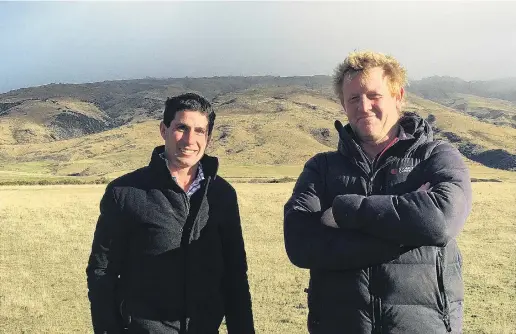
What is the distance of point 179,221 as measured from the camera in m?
4.43

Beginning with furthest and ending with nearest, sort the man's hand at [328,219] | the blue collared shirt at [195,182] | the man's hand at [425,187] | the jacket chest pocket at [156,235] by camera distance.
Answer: the blue collared shirt at [195,182] → the jacket chest pocket at [156,235] → the man's hand at [328,219] → the man's hand at [425,187]

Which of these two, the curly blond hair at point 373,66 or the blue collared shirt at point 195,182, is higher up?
the curly blond hair at point 373,66

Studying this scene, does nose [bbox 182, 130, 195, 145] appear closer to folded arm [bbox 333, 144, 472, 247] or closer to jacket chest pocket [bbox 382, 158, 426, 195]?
folded arm [bbox 333, 144, 472, 247]

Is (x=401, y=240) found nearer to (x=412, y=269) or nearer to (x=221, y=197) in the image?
(x=412, y=269)

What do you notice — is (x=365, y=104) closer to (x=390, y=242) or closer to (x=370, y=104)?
(x=370, y=104)

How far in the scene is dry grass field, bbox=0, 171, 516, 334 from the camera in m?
11.4

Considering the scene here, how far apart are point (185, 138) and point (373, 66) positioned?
67.1 inches

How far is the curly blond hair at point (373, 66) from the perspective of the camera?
388 centimetres

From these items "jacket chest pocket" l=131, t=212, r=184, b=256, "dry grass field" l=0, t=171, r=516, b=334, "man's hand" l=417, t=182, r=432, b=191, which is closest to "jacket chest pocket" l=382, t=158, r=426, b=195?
"man's hand" l=417, t=182, r=432, b=191

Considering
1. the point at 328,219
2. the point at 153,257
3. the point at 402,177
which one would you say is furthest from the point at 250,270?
the point at 402,177

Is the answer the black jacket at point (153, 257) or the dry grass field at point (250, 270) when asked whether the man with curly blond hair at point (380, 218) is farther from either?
the dry grass field at point (250, 270)

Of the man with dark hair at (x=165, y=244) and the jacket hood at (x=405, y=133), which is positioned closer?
the jacket hood at (x=405, y=133)

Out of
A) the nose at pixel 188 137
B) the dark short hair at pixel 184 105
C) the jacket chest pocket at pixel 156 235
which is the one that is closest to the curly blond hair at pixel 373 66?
the dark short hair at pixel 184 105

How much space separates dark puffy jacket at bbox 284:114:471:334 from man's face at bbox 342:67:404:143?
5.6 inches
